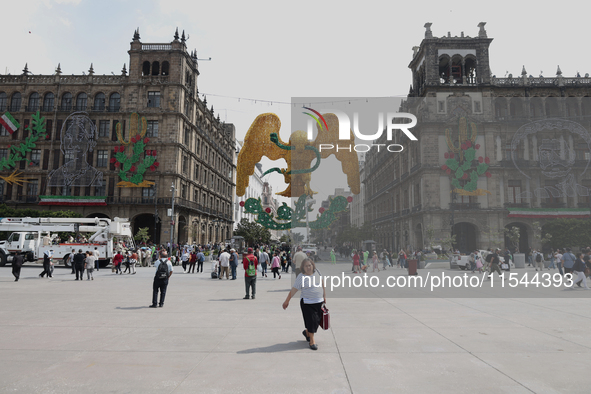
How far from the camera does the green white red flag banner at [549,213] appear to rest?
3934cm

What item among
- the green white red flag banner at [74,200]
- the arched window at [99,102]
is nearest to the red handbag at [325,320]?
the green white red flag banner at [74,200]

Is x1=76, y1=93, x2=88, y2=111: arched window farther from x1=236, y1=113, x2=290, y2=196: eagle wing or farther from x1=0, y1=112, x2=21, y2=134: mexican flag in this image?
x1=236, y1=113, x2=290, y2=196: eagle wing

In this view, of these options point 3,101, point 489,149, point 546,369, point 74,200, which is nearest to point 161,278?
point 546,369

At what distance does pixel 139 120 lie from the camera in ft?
151

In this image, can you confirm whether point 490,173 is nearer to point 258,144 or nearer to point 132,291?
point 258,144

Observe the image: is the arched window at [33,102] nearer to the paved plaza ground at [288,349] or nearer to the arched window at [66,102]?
the arched window at [66,102]

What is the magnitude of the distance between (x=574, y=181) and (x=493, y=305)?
38.6m

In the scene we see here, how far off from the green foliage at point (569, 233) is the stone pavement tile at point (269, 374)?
37.1 metres

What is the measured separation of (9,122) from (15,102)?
3.41m

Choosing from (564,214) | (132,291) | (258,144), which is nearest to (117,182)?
(258,144)

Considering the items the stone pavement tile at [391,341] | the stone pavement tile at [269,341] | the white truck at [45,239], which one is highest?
the white truck at [45,239]

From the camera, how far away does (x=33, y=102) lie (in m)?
47.8

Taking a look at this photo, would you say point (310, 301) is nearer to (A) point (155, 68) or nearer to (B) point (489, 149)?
(B) point (489, 149)

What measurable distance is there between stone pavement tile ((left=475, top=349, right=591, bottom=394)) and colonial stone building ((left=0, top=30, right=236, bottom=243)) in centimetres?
4264
